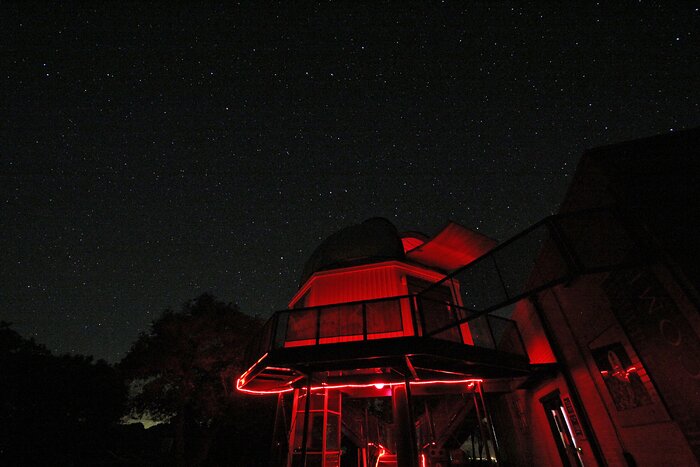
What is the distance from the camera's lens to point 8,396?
17359mm

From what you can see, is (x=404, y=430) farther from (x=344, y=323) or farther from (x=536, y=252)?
(x=536, y=252)

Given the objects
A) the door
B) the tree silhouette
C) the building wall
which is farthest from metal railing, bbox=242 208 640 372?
the tree silhouette

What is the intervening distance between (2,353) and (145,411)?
8980mm

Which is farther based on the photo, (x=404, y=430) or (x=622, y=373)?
(x=404, y=430)

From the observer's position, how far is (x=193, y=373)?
19344 millimetres

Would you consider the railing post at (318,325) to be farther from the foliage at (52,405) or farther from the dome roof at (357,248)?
the foliage at (52,405)

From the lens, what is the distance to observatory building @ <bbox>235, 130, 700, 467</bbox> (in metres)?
4.91

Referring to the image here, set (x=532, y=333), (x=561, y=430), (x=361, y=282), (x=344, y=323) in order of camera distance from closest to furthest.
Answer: (x=344, y=323)
(x=561, y=430)
(x=532, y=333)
(x=361, y=282)

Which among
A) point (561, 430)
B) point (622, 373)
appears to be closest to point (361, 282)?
point (622, 373)

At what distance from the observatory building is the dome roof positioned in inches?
2.7

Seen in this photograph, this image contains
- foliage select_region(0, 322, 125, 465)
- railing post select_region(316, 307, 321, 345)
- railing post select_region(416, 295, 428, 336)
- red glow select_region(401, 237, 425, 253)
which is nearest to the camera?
railing post select_region(416, 295, 428, 336)

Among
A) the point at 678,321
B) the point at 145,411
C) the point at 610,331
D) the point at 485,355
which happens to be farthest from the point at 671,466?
the point at 145,411

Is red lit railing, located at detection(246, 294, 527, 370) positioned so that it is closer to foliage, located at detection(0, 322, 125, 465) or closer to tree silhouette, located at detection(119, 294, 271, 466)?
tree silhouette, located at detection(119, 294, 271, 466)

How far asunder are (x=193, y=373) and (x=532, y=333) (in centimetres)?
1912
